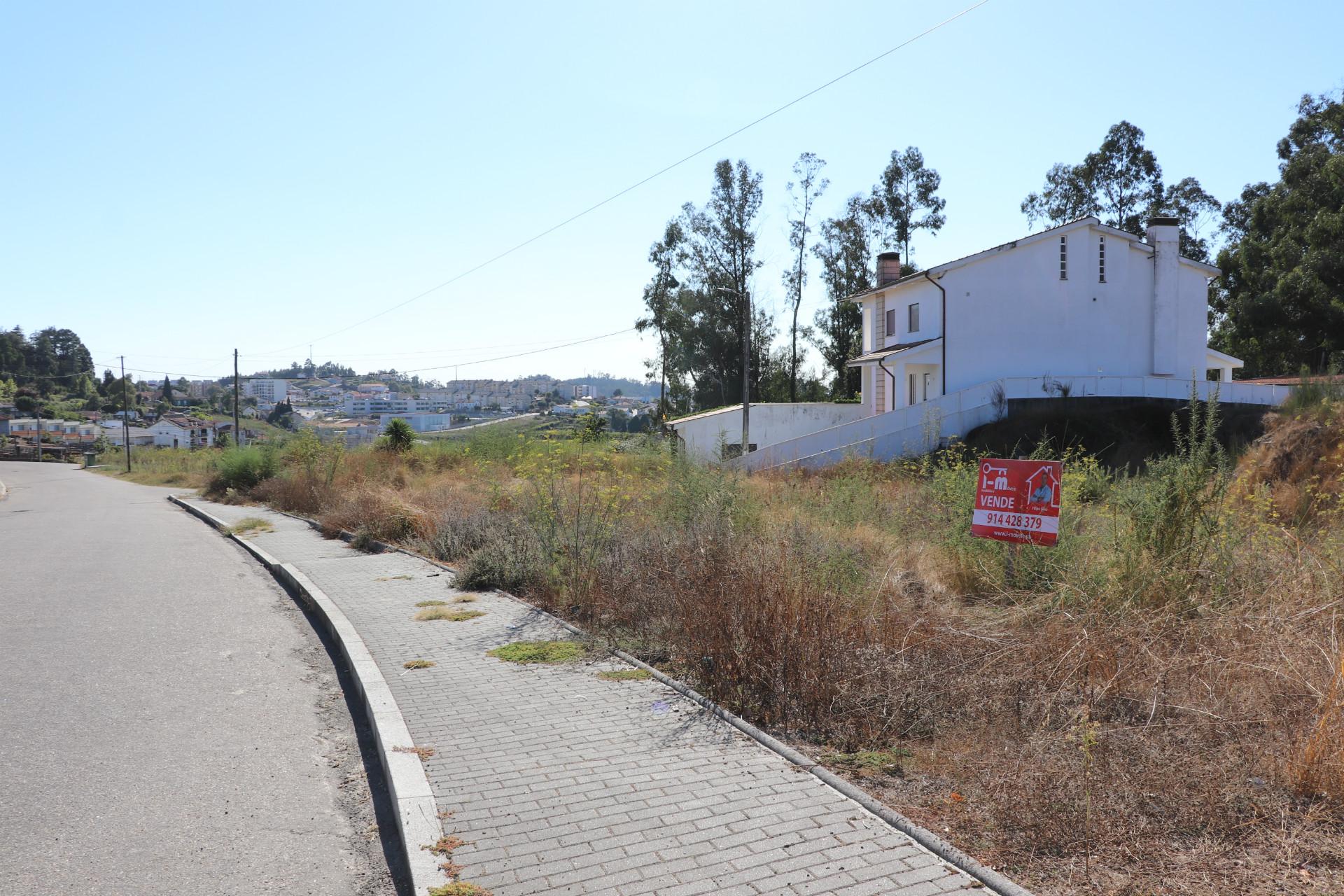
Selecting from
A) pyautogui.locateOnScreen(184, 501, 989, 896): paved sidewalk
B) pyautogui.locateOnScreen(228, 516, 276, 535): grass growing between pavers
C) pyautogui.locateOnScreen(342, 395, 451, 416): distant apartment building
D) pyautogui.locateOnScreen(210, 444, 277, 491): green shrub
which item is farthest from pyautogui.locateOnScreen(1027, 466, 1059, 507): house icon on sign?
pyautogui.locateOnScreen(342, 395, 451, 416): distant apartment building

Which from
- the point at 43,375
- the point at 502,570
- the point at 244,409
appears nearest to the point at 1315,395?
the point at 502,570

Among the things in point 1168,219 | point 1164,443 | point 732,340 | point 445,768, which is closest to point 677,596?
point 445,768

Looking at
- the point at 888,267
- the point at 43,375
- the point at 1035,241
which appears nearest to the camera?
the point at 1035,241

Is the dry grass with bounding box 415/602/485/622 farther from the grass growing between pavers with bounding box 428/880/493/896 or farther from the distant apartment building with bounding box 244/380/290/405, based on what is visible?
the distant apartment building with bounding box 244/380/290/405

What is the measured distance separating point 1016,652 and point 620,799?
292 cm

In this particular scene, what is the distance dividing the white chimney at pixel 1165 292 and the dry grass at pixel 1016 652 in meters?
28.4

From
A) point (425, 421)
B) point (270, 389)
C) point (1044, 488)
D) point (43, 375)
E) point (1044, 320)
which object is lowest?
point (1044, 488)

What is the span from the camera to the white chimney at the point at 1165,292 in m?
35.6

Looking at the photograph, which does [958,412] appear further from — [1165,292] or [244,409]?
[244,409]

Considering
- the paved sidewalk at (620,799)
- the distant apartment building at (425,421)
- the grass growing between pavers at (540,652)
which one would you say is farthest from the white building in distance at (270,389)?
the paved sidewalk at (620,799)

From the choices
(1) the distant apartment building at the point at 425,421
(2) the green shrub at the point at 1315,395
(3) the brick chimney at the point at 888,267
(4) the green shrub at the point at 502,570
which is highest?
(3) the brick chimney at the point at 888,267

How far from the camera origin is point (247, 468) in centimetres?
2888

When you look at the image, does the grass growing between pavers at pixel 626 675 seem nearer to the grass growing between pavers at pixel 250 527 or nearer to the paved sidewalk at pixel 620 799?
the paved sidewalk at pixel 620 799

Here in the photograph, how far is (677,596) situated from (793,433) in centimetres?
3012
